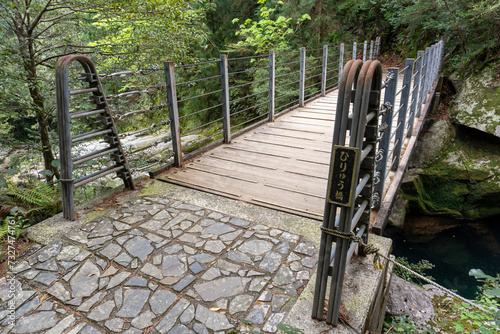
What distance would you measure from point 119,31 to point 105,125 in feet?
13.4

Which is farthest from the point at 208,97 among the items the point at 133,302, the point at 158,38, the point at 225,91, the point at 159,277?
the point at 133,302

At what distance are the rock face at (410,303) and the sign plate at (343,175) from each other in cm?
228

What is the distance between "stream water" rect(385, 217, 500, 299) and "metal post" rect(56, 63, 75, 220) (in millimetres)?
6000

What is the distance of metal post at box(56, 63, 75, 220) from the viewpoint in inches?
109

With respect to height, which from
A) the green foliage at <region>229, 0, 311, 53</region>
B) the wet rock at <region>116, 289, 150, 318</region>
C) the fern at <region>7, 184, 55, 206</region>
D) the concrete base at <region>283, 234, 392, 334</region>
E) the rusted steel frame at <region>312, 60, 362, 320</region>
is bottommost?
the wet rock at <region>116, 289, 150, 318</region>

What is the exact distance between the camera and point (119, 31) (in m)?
6.48

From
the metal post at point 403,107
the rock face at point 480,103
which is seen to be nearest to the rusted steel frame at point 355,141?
the metal post at point 403,107

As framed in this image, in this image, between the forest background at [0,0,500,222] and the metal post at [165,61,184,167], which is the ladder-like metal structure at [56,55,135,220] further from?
Answer: the metal post at [165,61,184,167]

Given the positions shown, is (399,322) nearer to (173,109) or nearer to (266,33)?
(173,109)

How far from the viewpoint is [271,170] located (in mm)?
4148

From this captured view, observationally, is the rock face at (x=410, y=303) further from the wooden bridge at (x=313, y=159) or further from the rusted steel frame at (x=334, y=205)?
the rusted steel frame at (x=334, y=205)

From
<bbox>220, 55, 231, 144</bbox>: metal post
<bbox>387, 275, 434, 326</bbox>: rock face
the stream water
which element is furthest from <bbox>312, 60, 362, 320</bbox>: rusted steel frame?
the stream water

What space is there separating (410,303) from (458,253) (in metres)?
4.02

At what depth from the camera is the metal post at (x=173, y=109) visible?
12.5ft
